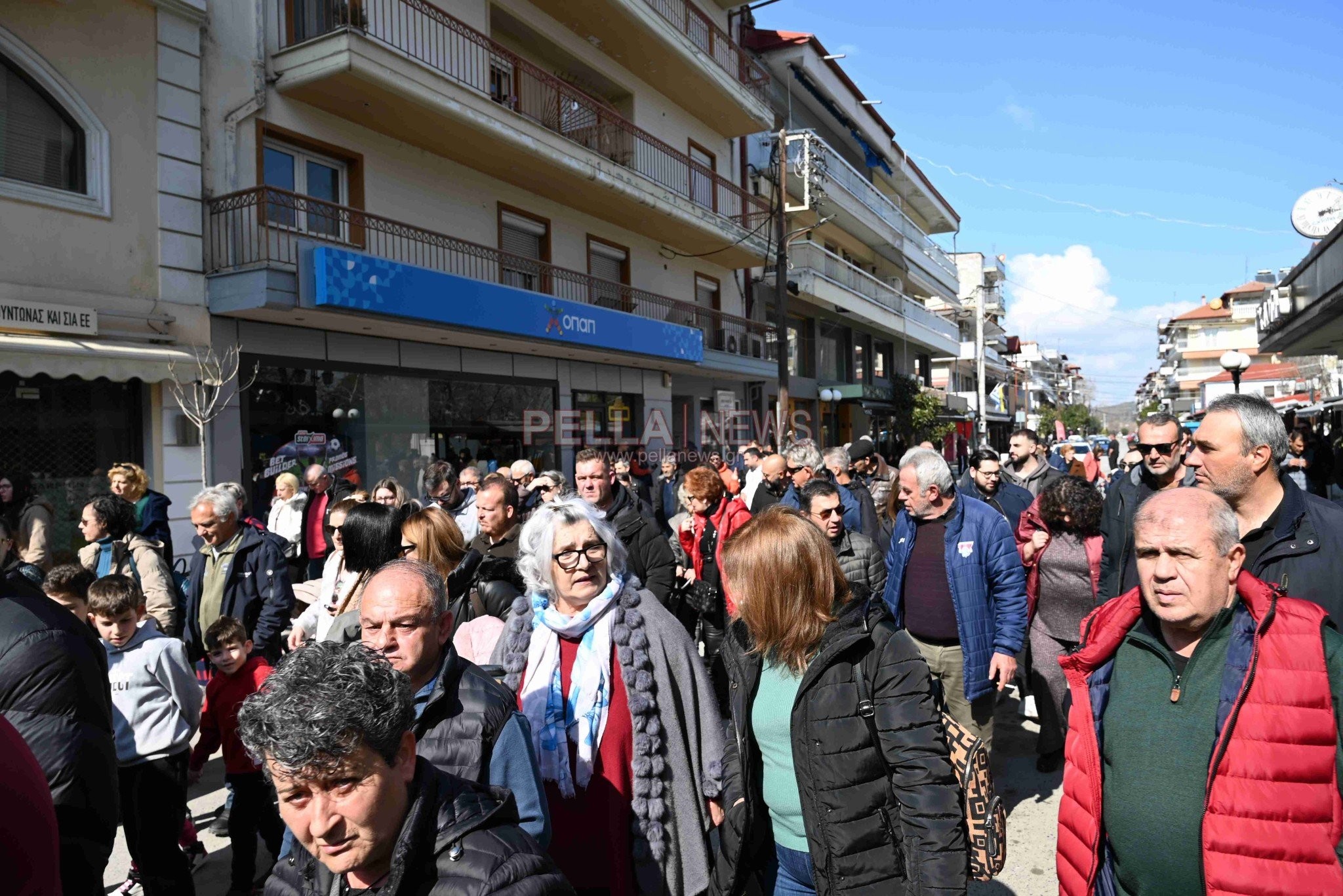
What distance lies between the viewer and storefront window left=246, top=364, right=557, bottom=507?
10.6 m

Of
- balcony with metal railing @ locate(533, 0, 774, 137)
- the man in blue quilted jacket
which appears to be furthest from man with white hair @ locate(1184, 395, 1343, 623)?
balcony with metal railing @ locate(533, 0, 774, 137)

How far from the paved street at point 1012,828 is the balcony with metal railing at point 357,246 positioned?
6382 millimetres

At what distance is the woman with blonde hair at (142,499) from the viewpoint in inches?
265

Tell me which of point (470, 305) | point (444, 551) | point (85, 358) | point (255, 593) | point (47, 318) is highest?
point (470, 305)

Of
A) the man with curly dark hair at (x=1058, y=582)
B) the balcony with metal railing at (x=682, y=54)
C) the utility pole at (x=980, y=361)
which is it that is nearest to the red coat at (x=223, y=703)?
the man with curly dark hair at (x=1058, y=582)

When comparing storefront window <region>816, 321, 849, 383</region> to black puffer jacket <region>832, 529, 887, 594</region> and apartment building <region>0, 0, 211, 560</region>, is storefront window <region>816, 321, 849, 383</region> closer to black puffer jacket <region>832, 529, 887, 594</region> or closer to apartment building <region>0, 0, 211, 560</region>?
apartment building <region>0, 0, 211, 560</region>

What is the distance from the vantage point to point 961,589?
440 centimetres

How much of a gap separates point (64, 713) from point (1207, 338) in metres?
92.1

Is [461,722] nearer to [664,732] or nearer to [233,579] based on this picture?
[664,732]

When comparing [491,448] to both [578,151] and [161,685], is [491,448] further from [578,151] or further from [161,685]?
[161,685]

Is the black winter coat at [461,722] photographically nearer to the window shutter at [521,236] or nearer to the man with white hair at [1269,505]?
the man with white hair at [1269,505]

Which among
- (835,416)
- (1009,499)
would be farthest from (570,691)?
(835,416)

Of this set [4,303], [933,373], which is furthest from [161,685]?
[933,373]

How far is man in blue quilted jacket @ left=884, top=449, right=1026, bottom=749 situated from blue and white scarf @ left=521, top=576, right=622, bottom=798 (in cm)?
224
